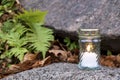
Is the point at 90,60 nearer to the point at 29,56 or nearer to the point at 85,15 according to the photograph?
the point at 29,56

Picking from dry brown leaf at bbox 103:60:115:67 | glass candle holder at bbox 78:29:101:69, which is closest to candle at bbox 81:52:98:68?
glass candle holder at bbox 78:29:101:69

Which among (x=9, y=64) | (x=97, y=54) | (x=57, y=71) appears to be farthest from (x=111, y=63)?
(x=9, y=64)

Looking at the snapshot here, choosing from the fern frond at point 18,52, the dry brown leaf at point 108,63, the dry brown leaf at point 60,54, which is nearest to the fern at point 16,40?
the fern frond at point 18,52

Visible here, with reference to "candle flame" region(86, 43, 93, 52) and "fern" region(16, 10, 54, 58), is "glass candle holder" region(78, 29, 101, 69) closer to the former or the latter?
"candle flame" region(86, 43, 93, 52)

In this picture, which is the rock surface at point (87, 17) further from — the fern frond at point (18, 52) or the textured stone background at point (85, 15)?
the fern frond at point (18, 52)

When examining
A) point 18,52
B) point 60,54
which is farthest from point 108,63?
point 18,52

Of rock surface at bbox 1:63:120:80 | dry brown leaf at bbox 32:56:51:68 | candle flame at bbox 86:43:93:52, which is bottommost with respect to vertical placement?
dry brown leaf at bbox 32:56:51:68
